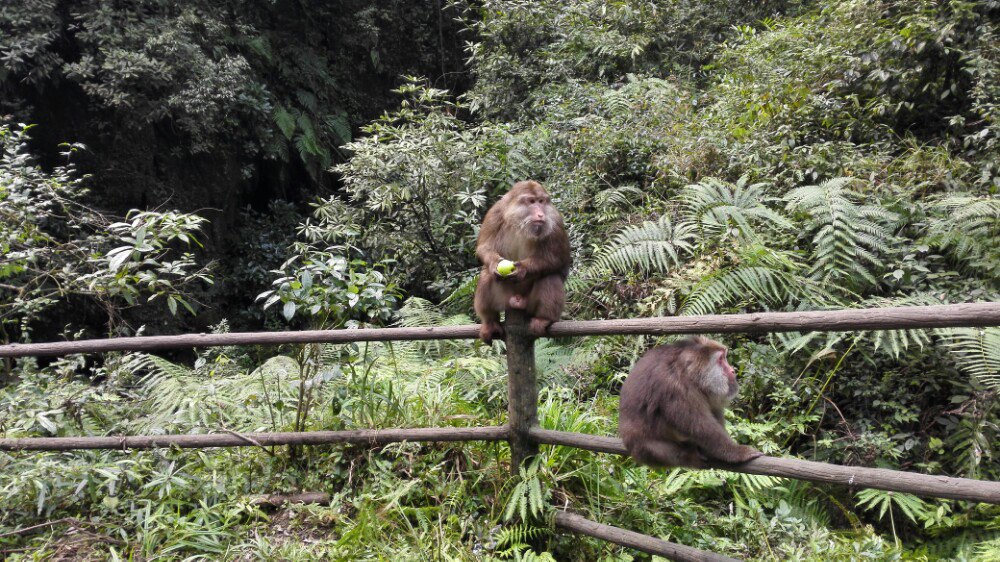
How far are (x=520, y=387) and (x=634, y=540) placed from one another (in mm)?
832

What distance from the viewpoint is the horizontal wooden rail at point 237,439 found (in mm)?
3436

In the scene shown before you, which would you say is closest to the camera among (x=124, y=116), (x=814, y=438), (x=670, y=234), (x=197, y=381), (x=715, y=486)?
(x=715, y=486)

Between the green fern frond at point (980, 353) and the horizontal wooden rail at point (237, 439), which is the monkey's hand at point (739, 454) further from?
the green fern frond at point (980, 353)

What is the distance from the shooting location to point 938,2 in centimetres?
590

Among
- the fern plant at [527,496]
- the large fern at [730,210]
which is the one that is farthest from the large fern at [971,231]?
the fern plant at [527,496]

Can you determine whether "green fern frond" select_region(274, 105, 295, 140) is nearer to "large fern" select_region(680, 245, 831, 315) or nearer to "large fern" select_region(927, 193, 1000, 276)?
"large fern" select_region(680, 245, 831, 315)

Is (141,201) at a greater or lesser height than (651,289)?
greater

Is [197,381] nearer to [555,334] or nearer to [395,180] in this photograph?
[555,334]

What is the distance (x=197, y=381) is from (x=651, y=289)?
354cm

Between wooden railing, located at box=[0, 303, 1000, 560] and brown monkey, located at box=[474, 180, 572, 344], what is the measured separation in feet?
0.56

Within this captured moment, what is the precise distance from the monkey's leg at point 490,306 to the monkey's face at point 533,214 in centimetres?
35

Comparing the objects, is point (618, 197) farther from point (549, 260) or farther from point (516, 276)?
point (516, 276)

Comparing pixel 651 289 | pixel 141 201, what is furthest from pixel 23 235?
pixel 141 201

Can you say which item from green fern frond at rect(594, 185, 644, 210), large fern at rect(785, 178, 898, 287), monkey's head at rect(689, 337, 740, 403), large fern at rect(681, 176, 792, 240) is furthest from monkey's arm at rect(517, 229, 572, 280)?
green fern frond at rect(594, 185, 644, 210)
